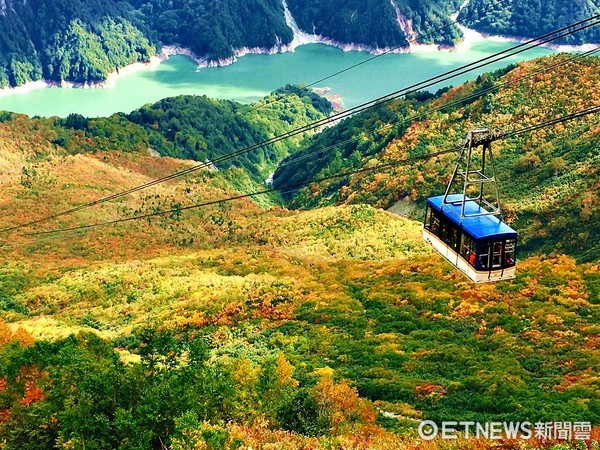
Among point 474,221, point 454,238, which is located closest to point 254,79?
point 454,238

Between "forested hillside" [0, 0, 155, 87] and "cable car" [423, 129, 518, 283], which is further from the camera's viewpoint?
"forested hillside" [0, 0, 155, 87]

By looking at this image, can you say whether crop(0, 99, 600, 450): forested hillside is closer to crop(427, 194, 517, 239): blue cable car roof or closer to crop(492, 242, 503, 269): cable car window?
crop(492, 242, 503, 269): cable car window

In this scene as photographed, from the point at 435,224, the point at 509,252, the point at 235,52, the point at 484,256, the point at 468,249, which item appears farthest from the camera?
the point at 235,52

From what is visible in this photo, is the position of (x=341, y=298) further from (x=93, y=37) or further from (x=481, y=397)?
(x=93, y=37)

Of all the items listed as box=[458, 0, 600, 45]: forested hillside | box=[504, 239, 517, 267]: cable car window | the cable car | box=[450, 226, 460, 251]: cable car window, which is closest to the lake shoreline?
box=[458, 0, 600, 45]: forested hillside

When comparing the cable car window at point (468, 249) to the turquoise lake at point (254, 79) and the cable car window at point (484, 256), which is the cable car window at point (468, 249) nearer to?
the cable car window at point (484, 256)

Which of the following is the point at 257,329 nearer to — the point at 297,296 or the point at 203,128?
the point at 297,296

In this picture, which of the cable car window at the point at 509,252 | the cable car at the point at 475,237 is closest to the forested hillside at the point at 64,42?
the cable car at the point at 475,237
